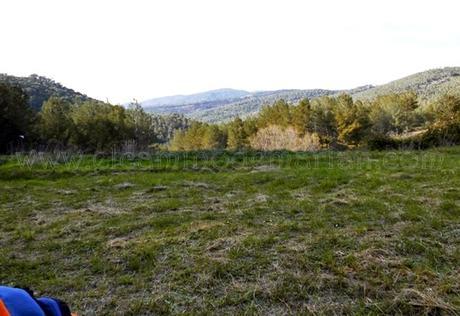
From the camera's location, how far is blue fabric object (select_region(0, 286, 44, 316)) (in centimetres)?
111

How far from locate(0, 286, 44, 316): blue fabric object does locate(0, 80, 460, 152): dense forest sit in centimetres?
1489

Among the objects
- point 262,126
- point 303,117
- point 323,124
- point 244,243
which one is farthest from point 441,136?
point 262,126

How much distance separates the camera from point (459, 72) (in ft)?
427

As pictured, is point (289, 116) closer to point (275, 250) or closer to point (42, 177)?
point (42, 177)

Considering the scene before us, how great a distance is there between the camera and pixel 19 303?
1.14 m

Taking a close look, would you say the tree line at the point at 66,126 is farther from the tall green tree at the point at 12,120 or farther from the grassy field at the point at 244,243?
the grassy field at the point at 244,243

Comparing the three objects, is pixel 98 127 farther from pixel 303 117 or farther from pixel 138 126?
pixel 303 117

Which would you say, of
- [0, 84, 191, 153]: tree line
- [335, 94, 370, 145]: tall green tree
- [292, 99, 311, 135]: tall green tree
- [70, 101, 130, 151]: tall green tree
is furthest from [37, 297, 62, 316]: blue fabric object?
[292, 99, 311, 135]: tall green tree

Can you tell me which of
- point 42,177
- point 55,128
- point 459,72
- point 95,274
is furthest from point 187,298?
point 459,72

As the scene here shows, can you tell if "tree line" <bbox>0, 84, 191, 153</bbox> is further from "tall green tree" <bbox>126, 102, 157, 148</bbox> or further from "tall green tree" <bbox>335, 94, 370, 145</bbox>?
"tall green tree" <bbox>335, 94, 370, 145</bbox>

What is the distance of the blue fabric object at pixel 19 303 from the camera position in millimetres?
1111

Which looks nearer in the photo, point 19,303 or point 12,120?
point 19,303

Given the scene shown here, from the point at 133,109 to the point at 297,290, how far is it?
45.6 metres

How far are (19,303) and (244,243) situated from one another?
341cm
